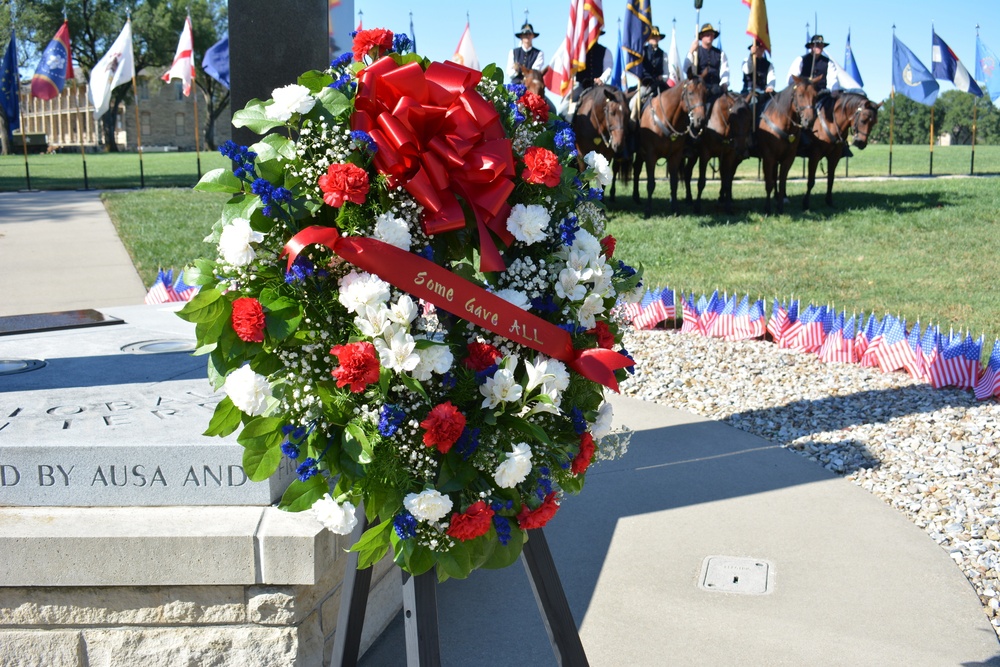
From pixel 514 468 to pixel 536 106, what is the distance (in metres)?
1.03

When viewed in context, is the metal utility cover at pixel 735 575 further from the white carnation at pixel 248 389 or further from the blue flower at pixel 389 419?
the white carnation at pixel 248 389

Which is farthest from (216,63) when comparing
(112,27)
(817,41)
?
(112,27)

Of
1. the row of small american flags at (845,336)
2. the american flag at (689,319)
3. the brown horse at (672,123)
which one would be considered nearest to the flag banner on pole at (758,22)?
the brown horse at (672,123)

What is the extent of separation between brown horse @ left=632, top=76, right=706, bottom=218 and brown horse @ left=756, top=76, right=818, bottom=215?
1621 mm

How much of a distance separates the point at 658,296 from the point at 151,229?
968 centimetres

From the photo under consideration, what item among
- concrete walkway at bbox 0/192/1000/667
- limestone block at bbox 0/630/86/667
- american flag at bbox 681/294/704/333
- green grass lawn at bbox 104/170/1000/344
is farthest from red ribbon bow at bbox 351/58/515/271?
green grass lawn at bbox 104/170/1000/344

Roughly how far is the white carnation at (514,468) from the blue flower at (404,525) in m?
0.22

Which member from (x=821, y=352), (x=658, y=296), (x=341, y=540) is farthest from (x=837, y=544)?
(x=658, y=296)

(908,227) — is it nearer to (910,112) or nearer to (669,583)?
(669,583)

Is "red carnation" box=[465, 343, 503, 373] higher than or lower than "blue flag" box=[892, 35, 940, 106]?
lower

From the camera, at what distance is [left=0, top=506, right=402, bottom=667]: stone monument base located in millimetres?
2902

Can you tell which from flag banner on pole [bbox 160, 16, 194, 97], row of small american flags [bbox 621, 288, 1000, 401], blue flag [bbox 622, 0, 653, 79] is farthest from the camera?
flag banner on pole [bbox 160, 16, 194, 97]

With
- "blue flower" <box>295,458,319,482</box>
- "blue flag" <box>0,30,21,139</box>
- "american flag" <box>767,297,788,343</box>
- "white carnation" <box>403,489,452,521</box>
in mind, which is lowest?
"american flag" <box>767,297,788,343</box>

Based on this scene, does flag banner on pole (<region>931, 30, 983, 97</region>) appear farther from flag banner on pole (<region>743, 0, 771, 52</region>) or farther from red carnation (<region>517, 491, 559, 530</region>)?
red carnation (<region>517, 491, 559, 530</region>)
